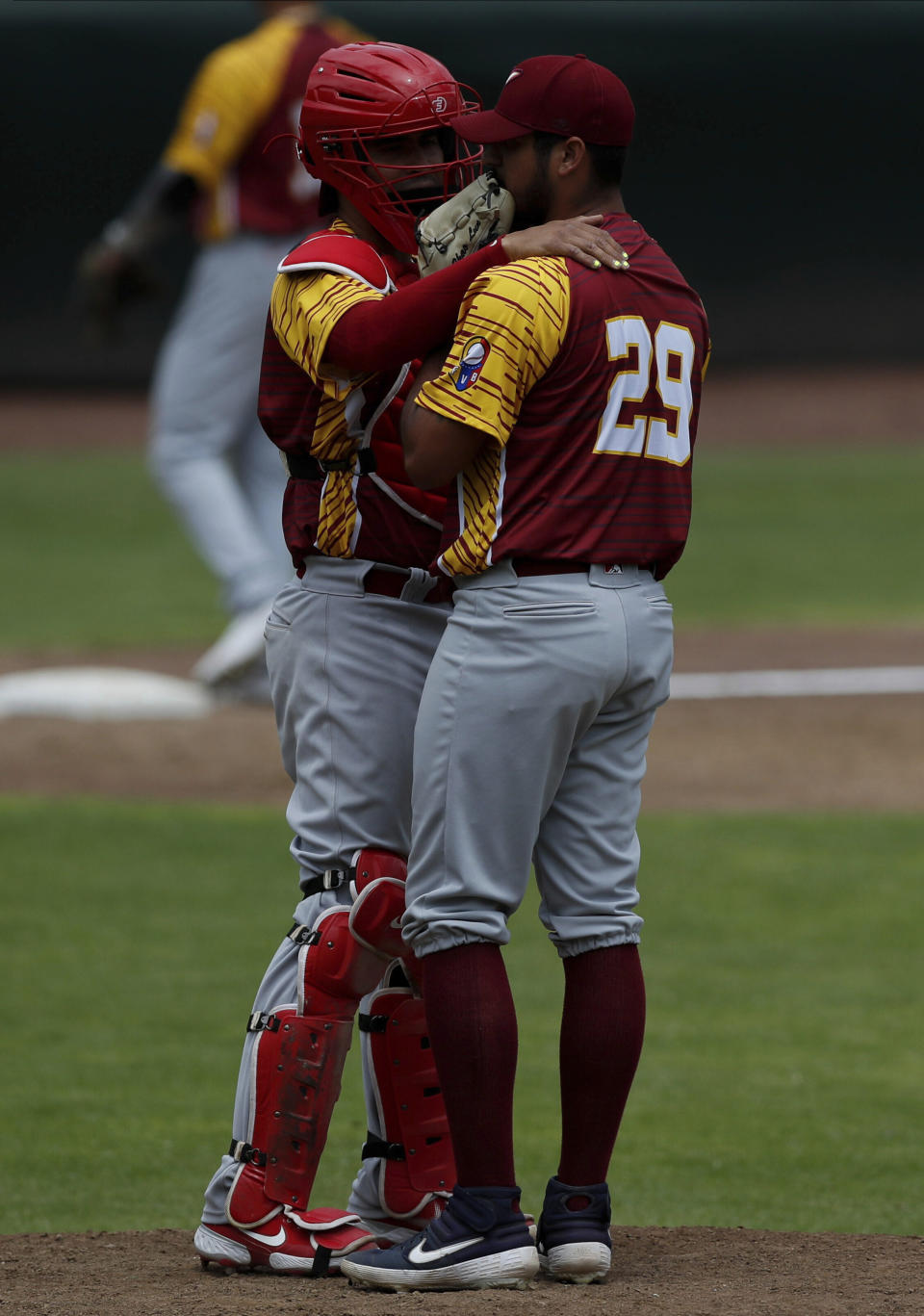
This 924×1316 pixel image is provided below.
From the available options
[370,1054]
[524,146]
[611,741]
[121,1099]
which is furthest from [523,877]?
[121,1099]

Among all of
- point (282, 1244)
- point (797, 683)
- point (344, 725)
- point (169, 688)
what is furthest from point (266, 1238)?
point (797, 683)

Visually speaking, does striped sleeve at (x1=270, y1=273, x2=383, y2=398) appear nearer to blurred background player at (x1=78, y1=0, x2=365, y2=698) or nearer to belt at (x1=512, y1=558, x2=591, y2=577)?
belt at (x1=512, y1=558, x2=591, y2=577)

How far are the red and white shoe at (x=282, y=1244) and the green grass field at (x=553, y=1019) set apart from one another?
54 centimetres

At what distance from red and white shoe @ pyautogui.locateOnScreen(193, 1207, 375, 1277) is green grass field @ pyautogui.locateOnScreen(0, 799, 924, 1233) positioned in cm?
54

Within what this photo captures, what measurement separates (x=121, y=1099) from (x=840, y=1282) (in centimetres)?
192

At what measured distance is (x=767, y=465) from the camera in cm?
1856

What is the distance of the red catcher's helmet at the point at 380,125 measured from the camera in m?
3.19

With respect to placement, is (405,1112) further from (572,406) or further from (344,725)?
(572,406)

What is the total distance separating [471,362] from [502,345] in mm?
53

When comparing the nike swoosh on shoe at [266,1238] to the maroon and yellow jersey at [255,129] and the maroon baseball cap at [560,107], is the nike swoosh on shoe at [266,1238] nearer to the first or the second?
the maroon baseball cap at [560,107]

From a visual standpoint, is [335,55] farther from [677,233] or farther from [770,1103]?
[677,233]

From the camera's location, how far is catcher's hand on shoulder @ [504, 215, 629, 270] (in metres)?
2.91

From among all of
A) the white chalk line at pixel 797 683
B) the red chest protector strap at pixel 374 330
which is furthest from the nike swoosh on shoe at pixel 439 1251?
the white chalk line at pixel 797 683

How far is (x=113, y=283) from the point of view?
8258 millimetres
